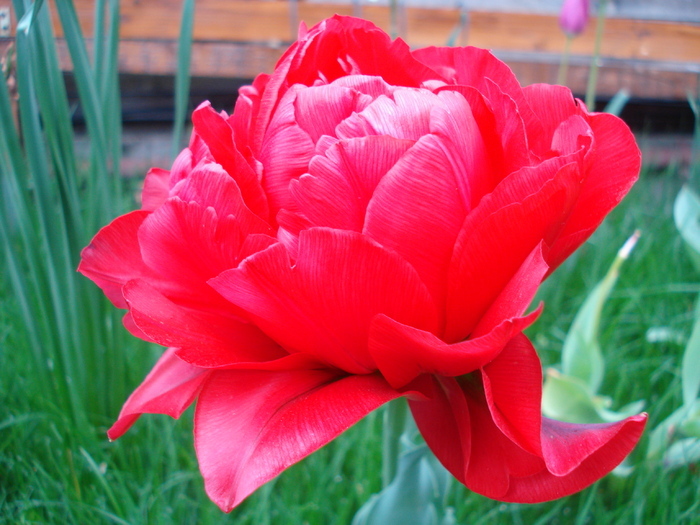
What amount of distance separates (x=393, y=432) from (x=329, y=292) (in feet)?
0.47

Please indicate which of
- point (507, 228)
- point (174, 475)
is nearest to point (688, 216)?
point (507, 228)

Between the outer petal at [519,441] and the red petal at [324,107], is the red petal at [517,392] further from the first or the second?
the red petal at [324,107]

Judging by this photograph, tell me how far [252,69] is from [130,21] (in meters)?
0.30

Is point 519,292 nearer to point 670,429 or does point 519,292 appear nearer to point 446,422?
point 446,422

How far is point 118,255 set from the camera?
0.33m

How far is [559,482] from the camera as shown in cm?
27

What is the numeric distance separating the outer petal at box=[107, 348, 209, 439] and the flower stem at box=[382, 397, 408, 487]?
0.11 meters

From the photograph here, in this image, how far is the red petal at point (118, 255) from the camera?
0.33 m

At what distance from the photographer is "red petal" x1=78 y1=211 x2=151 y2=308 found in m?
0.33

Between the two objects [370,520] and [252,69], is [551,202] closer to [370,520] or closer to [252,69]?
[370,520]

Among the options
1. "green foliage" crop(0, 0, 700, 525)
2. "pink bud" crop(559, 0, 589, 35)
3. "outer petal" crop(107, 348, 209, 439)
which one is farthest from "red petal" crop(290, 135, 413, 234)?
"pink bud" crop(559, 0, 589, 35)

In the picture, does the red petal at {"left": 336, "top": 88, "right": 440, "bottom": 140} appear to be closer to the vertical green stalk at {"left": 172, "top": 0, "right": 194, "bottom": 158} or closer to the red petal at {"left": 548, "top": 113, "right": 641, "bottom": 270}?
the red petal at {"left": 548, "top": 113, "right": 641, "bottom": 270}

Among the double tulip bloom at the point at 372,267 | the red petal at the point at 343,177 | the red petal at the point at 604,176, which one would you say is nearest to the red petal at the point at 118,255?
the double tulip bloom at the point at 372,267

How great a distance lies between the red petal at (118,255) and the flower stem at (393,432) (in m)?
0.16
